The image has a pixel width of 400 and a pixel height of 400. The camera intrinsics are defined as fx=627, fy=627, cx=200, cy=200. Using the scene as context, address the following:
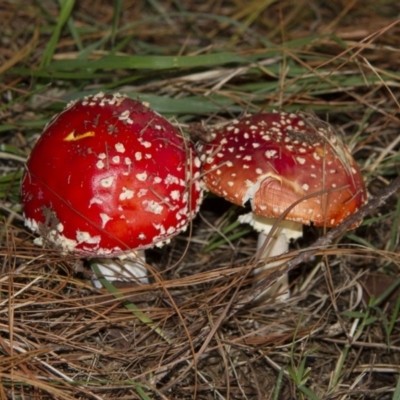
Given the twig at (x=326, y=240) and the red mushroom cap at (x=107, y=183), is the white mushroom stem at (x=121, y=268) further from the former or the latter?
the twig at (x=326, y=240)

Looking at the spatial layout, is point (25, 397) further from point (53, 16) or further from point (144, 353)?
point (53, 16)

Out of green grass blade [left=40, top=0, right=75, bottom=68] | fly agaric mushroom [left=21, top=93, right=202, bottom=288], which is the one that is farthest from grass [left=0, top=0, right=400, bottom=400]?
fly agaric mushroom [left=21, top=93, right=202, bottom=288]

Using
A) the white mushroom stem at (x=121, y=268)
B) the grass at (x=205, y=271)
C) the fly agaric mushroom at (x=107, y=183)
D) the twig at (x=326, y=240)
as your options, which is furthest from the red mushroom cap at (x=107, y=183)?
the twig at (x=326, y=240)

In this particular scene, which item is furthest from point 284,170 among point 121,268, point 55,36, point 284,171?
point 55,36

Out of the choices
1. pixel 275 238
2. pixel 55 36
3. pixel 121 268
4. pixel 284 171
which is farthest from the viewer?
pixel 55 36

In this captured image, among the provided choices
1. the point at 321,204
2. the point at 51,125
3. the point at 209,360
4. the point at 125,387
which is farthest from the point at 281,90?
the point at 125,387

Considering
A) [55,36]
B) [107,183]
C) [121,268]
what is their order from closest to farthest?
[107,183] → [121,268] → [55,36]

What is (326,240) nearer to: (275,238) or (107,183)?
(275,238)
